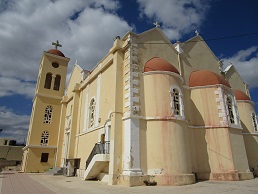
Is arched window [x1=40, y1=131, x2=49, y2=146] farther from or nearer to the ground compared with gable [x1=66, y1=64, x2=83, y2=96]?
nearer to the ground

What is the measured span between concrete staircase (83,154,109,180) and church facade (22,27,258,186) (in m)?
0.06

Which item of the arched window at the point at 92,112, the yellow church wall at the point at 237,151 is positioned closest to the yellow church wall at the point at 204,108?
the yellow church wall at the point at 237,151

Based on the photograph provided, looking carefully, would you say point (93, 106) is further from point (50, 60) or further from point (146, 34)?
point (50, 60)

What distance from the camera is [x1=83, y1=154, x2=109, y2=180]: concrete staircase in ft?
40.7

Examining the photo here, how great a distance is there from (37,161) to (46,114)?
5.87m

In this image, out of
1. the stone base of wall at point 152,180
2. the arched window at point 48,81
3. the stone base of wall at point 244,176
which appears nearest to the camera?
the stone base of wall at point 152,180

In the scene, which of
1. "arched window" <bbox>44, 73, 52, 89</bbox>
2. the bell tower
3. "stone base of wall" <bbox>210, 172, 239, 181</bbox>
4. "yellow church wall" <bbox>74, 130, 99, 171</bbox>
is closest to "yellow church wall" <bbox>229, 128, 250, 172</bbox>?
"stone base of wall" <bbox>210, 172, 239, 181</bbox>

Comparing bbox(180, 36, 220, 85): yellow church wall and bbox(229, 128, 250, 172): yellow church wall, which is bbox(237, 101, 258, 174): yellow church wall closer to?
bbox(229, 128, 250, 172): yellow church wall

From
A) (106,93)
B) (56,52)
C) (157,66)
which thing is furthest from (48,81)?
(157,66)

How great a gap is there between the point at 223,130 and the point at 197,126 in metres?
1.74

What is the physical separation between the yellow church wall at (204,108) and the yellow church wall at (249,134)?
5733 millimetres

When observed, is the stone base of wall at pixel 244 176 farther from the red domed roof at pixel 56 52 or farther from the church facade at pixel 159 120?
the red domed roof at pixel 56 52

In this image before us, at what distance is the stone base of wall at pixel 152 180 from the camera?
10812 millimetres

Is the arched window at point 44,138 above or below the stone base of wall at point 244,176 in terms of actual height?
above
